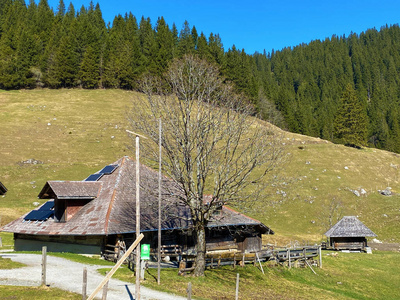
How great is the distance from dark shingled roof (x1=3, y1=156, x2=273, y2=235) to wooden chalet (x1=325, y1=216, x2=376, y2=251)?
19.6 metres

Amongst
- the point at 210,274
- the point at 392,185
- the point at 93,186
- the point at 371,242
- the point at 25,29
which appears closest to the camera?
the point at 210,274

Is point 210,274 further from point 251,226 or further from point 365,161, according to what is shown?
point 365,161

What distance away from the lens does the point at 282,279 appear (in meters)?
29.2

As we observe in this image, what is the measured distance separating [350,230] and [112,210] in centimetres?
3157

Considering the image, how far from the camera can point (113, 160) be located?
6581cm

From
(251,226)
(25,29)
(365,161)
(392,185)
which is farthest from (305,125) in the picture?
(251,226)

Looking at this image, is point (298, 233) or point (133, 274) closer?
point (133, 274)

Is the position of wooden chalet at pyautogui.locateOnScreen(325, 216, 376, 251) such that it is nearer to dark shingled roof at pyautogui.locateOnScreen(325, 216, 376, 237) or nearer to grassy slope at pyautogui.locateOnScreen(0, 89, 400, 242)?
dark shingled roof at pyautogui.locateOnScreen(325, 216, 376, 237)

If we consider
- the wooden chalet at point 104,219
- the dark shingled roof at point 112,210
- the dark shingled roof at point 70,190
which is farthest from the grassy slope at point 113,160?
the dark shingled roof at point 112,210

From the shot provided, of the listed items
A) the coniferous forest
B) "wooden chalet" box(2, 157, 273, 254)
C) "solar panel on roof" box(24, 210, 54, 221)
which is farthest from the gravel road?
the coniferous forest

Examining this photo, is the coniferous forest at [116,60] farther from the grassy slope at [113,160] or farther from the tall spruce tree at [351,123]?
the grassy slope at [113,160]

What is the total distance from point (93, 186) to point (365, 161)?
64534 millimetres

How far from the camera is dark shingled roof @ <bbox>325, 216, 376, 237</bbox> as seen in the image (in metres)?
47.1

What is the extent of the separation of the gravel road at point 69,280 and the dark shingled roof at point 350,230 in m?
33.0
